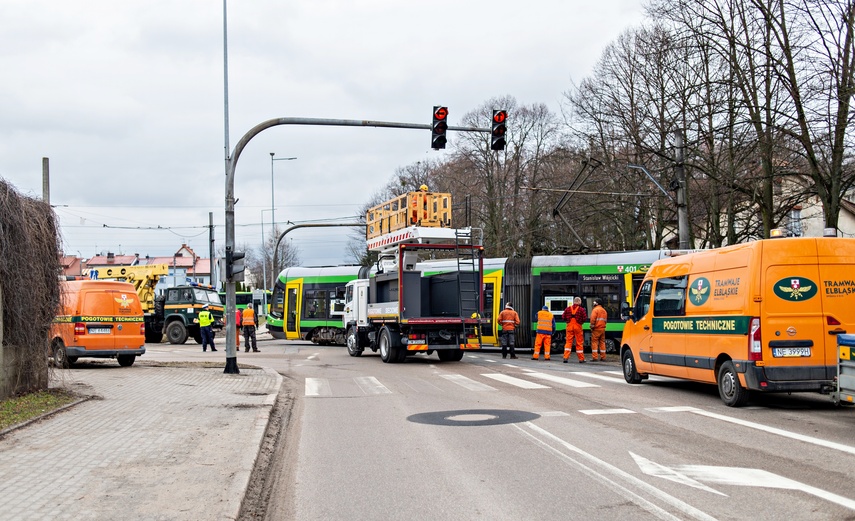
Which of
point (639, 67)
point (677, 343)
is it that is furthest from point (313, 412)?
point (639, 67)

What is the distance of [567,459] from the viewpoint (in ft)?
25.7

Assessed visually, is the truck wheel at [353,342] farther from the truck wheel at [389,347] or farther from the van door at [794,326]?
the van door at [794,326]

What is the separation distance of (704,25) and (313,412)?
18.6 metres

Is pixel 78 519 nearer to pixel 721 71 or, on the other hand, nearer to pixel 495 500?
pixel 495 500

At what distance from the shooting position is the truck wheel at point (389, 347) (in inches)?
858

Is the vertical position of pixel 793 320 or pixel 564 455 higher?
pixel 793 320

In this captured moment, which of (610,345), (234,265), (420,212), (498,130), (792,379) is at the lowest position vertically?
(610,345)

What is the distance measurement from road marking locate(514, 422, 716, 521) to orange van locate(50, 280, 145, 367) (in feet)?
43.1

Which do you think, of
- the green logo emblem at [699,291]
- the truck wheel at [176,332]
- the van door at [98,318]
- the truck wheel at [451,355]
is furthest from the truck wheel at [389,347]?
the truck wheel at [176,332]

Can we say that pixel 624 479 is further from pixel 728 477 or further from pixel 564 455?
pixel 564 455

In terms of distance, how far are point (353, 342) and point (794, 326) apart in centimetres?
1655

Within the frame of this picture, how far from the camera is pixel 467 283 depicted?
2114 cm

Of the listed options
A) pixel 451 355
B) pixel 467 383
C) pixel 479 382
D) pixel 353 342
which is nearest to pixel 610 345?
pixel 451 355

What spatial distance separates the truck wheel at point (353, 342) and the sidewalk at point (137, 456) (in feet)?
36.5
